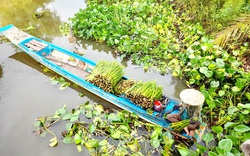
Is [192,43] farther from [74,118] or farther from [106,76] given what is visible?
[74,118]

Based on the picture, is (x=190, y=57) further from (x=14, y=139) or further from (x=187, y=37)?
(x=14, y=139)

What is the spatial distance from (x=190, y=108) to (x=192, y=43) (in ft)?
8.95

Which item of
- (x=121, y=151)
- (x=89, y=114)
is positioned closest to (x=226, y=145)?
(x=121, y=151)

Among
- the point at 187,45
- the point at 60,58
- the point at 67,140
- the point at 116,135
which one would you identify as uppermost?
the point at 187,45

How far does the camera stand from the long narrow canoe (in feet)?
11.9

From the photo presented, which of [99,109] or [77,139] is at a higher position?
[99,109]

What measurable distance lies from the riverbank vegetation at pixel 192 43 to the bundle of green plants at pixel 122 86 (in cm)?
113

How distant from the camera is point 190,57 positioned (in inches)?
184

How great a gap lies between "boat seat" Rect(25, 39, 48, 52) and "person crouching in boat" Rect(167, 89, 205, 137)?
372 cm

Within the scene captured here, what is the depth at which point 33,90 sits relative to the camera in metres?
4.72

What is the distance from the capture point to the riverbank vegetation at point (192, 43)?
3775mm

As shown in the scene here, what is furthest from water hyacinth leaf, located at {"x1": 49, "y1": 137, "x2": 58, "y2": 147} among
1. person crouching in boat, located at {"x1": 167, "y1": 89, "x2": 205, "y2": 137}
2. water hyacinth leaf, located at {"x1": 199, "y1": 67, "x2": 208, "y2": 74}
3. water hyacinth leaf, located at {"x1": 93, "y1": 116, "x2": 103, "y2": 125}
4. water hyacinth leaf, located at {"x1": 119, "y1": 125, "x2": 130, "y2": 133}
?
water hyacinth leaf, located at {"x1": 199, "y1": 67, "x2": 208, "y2": 74}

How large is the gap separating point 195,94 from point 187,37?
2.77 metres

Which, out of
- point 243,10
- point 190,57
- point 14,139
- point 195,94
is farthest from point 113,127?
point 243,10
